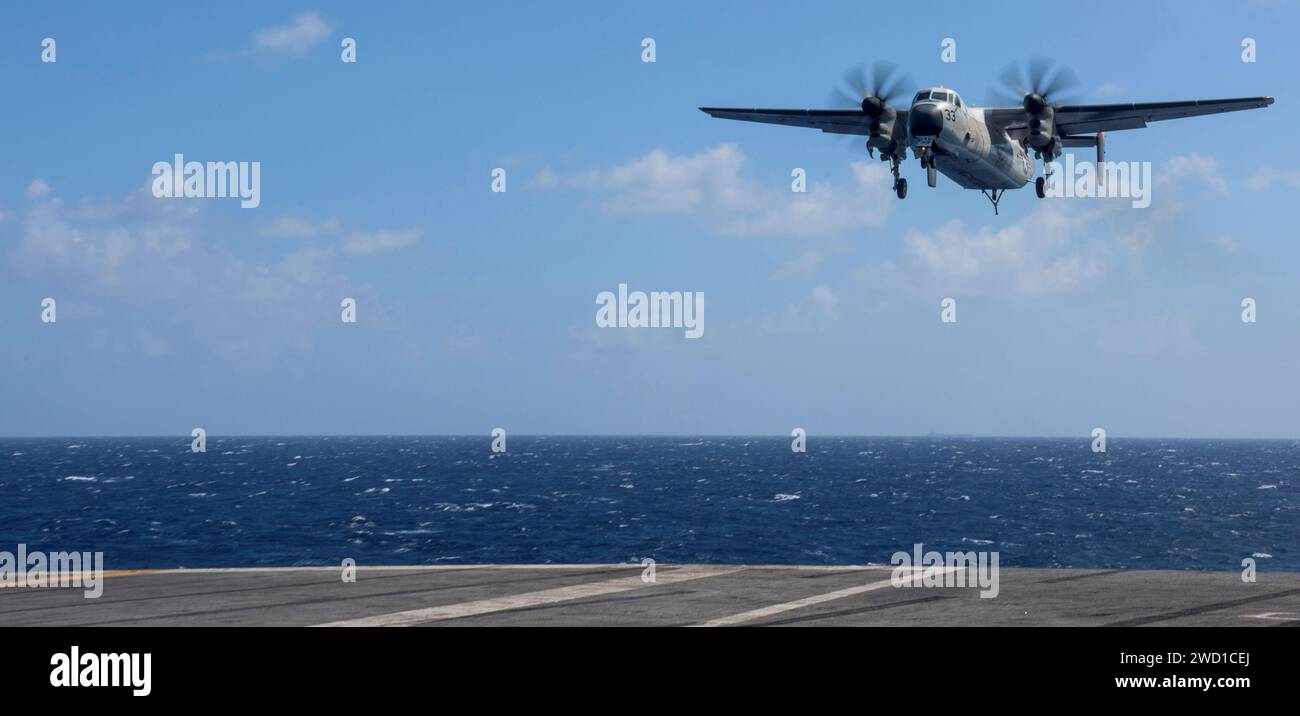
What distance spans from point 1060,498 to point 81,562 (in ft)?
302

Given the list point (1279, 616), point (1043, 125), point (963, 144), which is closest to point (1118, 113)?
point (1043, 125)

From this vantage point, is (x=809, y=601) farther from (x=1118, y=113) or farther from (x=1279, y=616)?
(x=1118, y=113)

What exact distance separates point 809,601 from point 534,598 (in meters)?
4.98

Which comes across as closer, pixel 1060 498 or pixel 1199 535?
pixel 1199 535

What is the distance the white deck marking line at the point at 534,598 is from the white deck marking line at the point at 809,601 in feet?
11.5

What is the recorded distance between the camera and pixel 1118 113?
4006 centimetres

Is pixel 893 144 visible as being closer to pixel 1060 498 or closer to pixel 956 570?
pixel 956 570

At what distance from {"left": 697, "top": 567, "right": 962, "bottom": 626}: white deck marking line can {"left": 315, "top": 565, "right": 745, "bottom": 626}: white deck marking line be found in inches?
138

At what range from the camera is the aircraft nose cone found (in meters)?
34.5

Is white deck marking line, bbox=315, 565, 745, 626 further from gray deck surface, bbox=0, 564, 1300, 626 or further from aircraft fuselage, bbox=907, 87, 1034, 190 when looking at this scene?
aircraft fuselage, bbox=907, 87, 1034, 190

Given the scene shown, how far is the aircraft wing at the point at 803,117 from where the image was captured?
4147 centimetres

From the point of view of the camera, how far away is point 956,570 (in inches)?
879
